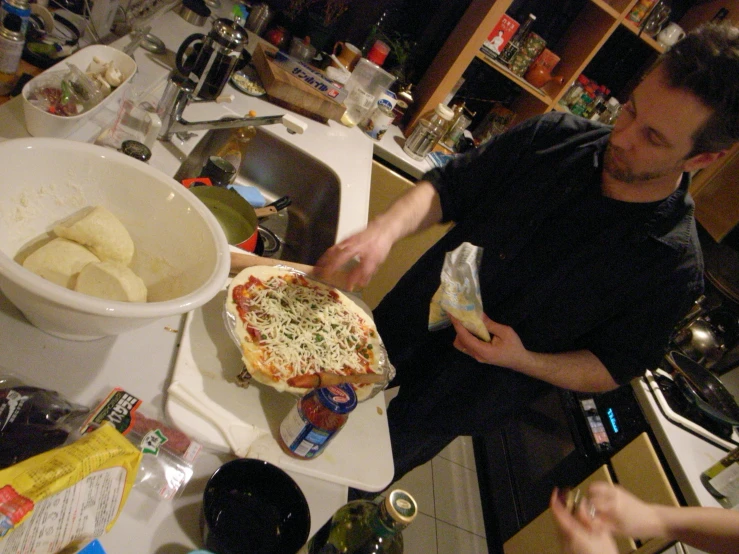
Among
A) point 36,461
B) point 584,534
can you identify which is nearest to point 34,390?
point 36,461

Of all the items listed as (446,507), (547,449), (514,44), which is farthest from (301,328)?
(514,44)

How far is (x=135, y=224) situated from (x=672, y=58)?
1102mm

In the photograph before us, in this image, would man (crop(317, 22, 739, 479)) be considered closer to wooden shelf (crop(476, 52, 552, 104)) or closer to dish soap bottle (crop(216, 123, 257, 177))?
dish soap bottle (crop(216, 123, 257, 177))

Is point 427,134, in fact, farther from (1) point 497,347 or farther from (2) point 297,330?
(2) point 297,330

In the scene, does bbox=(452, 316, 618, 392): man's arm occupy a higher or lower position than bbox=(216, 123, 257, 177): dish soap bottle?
higher

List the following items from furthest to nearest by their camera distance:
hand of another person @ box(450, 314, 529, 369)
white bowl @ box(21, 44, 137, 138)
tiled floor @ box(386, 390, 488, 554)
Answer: tiled floor @ box(386, 390, 488, 554) → hand of another person @ box(450, 314, 529, 369) → white bowl @ box(21, 44, 137, 138)

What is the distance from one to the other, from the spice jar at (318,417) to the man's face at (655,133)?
82 cm

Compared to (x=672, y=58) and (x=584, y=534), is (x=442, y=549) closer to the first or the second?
(x=584, y=534)

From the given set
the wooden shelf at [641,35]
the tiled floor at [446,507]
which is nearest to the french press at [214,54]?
the tiled floor at [446,507]

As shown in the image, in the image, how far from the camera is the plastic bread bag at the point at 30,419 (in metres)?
0.51

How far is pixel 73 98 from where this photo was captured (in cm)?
98

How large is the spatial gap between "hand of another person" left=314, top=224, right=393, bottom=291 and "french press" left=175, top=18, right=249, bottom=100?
64cm

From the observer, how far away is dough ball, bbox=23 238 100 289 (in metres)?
0.63

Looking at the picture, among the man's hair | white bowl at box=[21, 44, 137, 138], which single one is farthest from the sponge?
the man's hair
